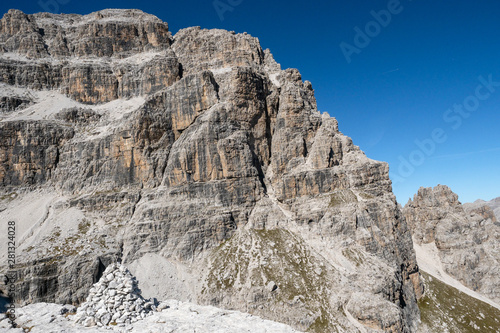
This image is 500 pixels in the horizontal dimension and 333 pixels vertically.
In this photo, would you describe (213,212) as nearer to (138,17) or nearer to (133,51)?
(133,51)

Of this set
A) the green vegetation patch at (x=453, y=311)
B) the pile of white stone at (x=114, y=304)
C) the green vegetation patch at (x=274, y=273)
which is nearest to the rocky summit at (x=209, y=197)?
the green vegetation patch at (x=274, y=273)

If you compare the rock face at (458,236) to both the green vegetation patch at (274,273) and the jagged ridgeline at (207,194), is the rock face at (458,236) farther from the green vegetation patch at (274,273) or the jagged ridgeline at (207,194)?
the green vegetation patch at (274,273)

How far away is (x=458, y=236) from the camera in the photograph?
125 m

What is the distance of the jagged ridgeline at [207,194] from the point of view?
68.2 meters

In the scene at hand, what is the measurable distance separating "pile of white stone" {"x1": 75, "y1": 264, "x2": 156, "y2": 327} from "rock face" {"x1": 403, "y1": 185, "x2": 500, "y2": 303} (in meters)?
126

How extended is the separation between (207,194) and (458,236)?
11196cm

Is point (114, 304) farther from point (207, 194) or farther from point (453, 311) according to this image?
point (453, 311)

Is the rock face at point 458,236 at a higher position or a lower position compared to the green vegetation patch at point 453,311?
higher

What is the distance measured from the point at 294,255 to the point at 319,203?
18.9m

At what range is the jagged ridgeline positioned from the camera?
68.2m

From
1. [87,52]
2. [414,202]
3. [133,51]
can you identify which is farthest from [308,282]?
[87,52]

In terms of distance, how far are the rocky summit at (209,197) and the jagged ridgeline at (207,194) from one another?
41 cm

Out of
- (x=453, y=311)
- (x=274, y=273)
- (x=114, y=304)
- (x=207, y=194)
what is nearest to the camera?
(x=114, y=304)

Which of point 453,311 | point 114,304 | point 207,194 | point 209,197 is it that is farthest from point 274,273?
point 453,311
